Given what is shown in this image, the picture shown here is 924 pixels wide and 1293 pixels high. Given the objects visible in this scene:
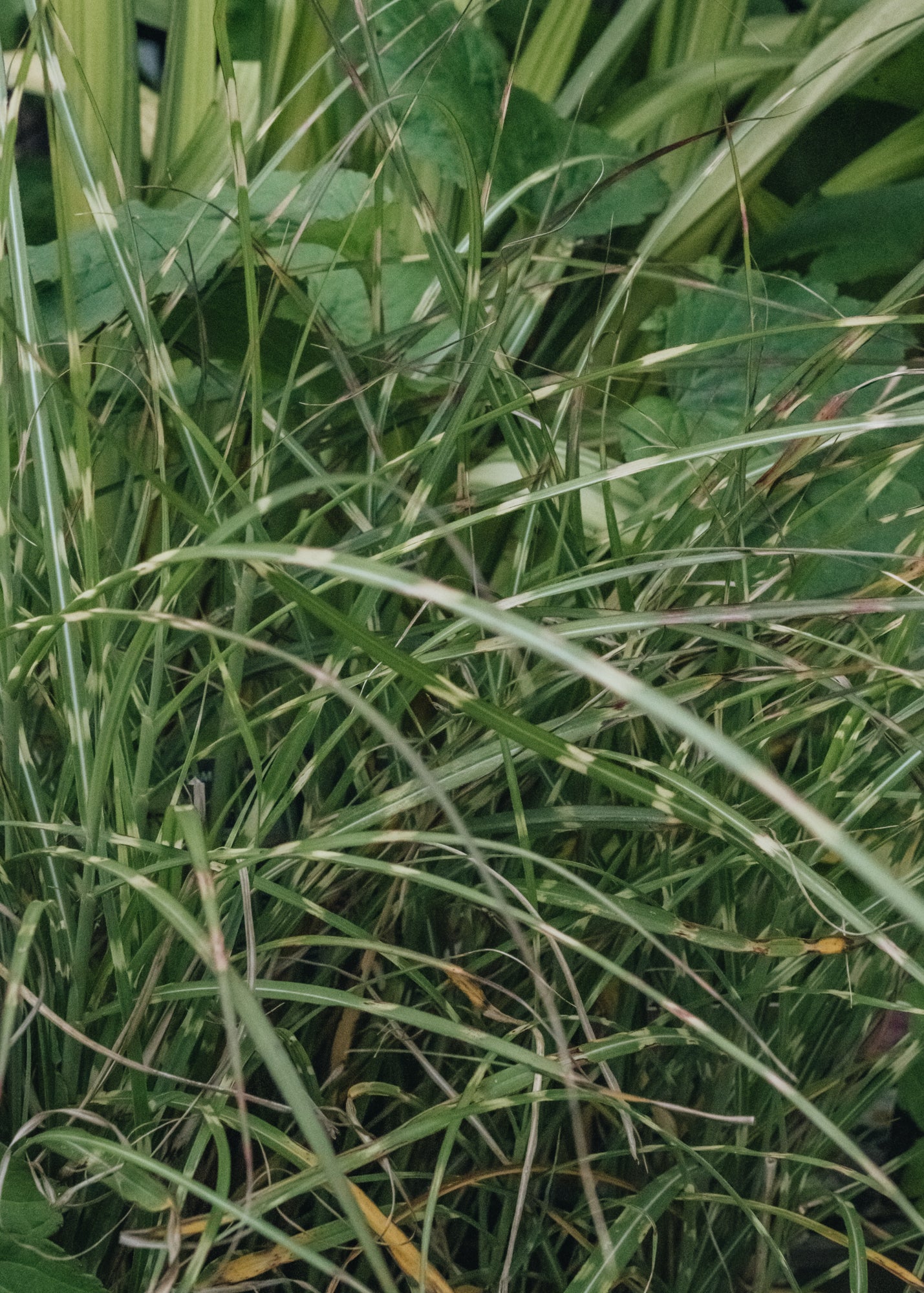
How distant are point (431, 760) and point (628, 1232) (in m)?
0.17

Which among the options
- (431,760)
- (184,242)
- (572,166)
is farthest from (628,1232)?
(572,166)

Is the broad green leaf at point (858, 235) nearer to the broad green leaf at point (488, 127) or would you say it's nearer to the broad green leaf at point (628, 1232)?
the broad green leaf at point (488, 127)

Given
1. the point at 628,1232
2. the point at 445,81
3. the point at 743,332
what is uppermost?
the point at 445,81

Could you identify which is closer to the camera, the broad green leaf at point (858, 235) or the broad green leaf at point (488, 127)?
the broad green leaf at point (488, 127)

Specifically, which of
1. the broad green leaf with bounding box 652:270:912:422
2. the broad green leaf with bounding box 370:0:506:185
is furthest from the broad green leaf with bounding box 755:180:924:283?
the broad green leaf with bounding box 370:0:506:185

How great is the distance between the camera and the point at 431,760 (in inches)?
14.5

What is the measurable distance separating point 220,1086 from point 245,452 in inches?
11.8

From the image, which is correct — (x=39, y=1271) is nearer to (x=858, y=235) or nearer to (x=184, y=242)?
(x=184, y=242)

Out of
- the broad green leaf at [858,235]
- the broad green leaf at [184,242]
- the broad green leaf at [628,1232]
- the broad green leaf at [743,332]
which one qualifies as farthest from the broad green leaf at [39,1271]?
the broad green leaf at [858,235]

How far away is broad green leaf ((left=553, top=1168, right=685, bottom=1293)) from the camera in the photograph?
307mm

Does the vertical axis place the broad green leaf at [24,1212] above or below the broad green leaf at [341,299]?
below

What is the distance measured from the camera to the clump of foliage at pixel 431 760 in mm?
278

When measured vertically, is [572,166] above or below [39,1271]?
above

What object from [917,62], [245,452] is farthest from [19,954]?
[917,62]
